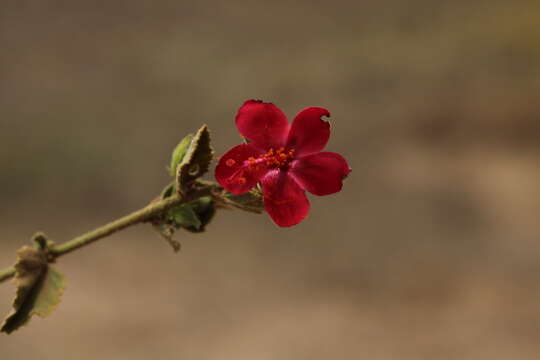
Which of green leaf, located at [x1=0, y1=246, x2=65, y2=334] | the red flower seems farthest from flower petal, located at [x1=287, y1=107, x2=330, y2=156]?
green leaf, located at [x1=0, y1=246, x2=65, y2=334]

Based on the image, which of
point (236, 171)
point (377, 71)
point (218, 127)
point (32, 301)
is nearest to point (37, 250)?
point (32, 301)

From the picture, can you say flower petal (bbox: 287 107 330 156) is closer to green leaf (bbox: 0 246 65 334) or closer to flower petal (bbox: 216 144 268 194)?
flower petal (bbox: 216 144 268 194)

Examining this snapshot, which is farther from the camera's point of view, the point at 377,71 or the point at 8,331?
the point at 377,71

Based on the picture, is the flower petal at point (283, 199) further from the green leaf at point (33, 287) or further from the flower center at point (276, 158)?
the green leaf at point (33, 287)

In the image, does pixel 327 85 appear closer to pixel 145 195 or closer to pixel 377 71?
pixel 377 71

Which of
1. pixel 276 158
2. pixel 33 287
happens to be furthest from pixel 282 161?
pixel 33 287

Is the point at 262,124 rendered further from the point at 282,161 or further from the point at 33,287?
the point at 33,287
